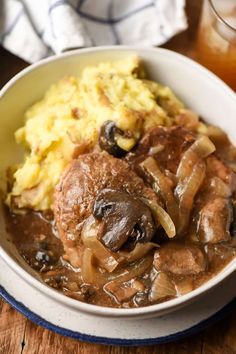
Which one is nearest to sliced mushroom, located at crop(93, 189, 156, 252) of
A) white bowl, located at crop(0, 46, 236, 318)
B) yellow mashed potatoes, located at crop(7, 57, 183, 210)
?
yellow mashed potatoes, located at crop(7, 57, 183, 210)

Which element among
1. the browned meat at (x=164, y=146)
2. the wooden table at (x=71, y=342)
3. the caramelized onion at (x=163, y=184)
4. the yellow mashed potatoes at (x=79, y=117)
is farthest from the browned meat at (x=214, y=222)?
the yellow mashed potatoes at (x=79, y=117)

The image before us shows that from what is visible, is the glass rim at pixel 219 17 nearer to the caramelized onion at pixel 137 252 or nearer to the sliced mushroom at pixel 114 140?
the sliced mushroom at pixel 114 140

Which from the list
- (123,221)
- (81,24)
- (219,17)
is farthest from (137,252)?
(81,24)

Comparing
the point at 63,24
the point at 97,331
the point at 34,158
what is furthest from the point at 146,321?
the point at 63,24

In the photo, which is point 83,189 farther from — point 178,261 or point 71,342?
point 71,342

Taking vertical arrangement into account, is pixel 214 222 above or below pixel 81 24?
below

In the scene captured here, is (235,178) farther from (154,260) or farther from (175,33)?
(175,33)

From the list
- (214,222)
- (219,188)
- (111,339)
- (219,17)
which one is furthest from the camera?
Result: (219,17)
